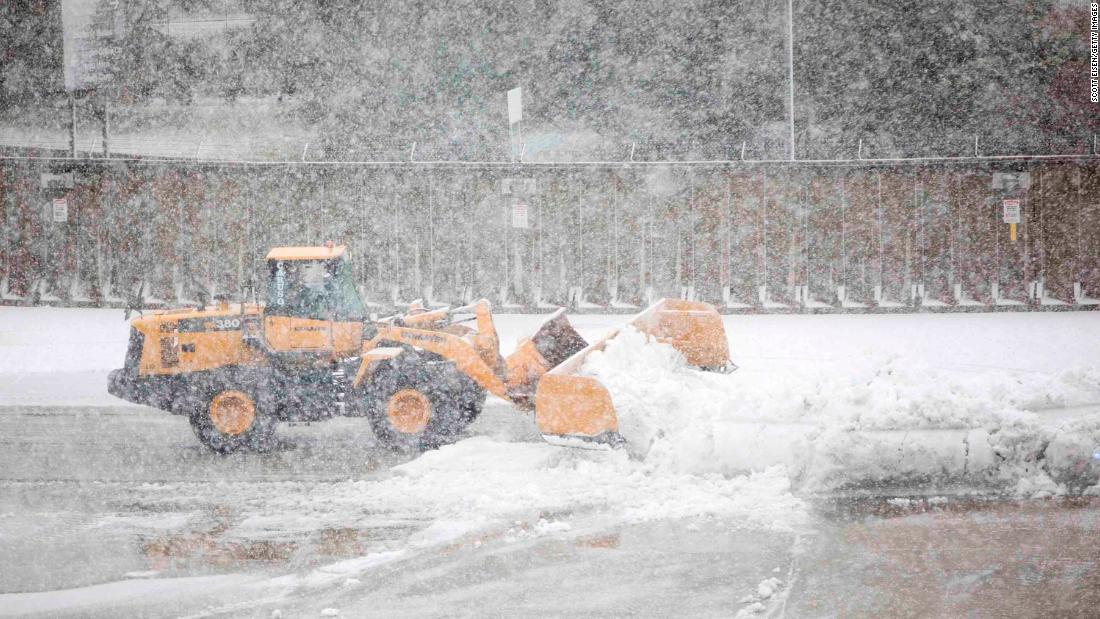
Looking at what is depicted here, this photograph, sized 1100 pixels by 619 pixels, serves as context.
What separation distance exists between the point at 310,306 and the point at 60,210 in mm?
14003

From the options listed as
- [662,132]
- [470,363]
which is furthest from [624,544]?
[662,132]

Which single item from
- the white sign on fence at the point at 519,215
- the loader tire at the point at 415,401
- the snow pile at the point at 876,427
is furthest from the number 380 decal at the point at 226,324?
the white sign on fence at the point at 519,215

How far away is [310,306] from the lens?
9.79 meters

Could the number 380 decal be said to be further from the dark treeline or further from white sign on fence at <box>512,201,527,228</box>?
the dark treeline

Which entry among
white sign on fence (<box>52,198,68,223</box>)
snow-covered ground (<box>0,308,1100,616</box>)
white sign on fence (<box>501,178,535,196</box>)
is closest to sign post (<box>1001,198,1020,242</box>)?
white sign on fence (<box>501,178,535,196</box>)

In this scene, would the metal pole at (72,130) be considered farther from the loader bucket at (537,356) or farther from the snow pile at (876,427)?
the snow pile at (876,427)

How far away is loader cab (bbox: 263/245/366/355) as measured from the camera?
9742 millimetres

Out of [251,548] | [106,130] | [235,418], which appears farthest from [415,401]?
[106,130]

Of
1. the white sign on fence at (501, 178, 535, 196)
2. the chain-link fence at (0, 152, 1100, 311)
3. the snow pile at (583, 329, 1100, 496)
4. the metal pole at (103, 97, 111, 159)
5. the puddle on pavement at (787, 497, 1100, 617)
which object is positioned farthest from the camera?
the metal pole at (103, 97, 111, 159)

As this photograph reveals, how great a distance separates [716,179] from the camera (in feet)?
66.8

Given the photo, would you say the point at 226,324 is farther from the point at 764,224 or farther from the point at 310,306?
the point at 764,224

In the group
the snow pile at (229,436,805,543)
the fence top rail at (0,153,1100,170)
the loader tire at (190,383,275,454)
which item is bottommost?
the snow pile at (229,436,805,543)

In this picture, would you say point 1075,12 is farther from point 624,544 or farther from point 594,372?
point 624,544

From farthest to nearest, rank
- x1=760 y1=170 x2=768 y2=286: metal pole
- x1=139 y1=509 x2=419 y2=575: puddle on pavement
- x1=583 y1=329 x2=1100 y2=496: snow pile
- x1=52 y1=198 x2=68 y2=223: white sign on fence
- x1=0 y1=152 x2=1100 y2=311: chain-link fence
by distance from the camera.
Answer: x1=52 y1=198 x2=68 y2=223: white sign on fence < x1=760 y1=170 x2=768 y2=286: metal pole < x1=0 y1=152 x2=1100 y2=311: chain-link fence < x1=583 y1=329 x2=1100 y2=496: snow pile < x1=139 y1=509 x2=419 y2=575: puddle on pavement
